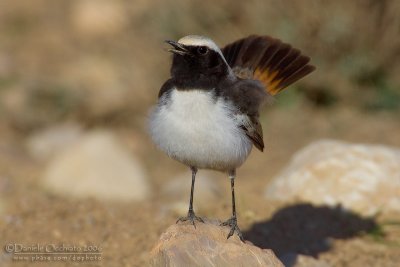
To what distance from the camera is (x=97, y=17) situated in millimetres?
15039

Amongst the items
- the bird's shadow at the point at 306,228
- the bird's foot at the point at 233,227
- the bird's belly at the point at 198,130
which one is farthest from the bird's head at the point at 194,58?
the bird's shadow at the point at 306,228

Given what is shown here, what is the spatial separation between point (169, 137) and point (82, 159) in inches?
119

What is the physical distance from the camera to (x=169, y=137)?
17.4 ft

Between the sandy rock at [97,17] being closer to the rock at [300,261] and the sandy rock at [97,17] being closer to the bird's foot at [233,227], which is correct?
the rock at [300,261]

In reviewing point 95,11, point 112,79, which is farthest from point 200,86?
point 95,11

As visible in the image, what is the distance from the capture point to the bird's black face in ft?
17.5

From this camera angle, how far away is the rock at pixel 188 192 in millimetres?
7387

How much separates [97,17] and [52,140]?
5292mm

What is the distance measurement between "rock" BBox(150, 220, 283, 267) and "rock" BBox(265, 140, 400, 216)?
2.16m

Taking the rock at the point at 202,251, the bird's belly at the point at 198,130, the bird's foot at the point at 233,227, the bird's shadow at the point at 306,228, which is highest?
the bird's belly at the point at 198,130

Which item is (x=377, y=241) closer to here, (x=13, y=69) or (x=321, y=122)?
(x=321, y=122)

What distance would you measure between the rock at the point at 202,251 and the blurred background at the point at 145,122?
42.3 inches

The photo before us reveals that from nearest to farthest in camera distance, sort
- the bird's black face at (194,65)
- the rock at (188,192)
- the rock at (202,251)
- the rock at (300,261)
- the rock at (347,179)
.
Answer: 1. the rock at (202,251)
2. the bird's black face at (194,65)
3. the rock at (300,261)
4. the rock at (347,179)
5. the rock at (188,192)

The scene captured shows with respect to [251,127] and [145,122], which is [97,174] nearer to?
[145,122]
